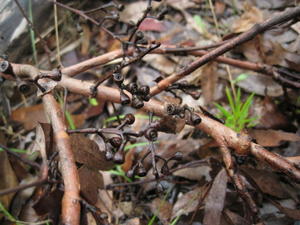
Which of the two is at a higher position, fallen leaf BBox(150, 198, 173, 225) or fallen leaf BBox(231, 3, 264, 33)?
fallen leaf BBox(231, 3, 264, 33)

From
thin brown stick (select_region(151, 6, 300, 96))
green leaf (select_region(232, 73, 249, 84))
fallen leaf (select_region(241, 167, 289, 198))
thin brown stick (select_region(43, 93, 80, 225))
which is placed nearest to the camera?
thin brown stick (select_region(43, 93, 80, 225))

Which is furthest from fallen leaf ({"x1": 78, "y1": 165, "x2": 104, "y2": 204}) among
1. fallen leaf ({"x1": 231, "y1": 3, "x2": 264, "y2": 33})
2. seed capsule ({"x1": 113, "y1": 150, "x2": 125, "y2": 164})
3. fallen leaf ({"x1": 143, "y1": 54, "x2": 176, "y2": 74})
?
fallen leaf ({"x1": 231, "y1": 3, "x2": 264, "y2": 33})

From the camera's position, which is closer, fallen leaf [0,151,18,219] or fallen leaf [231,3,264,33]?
fallen leaf [0,151,18,219]

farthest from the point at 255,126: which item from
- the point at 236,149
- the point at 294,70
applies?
the point at 236,149

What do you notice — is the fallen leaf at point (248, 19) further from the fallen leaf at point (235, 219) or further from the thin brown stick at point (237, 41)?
the fallen leaf at point (235, 219)

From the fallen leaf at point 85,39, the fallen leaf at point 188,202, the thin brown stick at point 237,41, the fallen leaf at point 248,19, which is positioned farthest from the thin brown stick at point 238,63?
the fallen leaf at point 85,39

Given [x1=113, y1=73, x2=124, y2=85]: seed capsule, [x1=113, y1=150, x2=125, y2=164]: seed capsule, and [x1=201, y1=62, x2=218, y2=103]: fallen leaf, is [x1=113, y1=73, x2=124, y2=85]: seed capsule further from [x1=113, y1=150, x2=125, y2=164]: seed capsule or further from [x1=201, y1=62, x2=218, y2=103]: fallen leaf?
[x1=201, y1=62, x2=218, y2=103]: fallen leaf

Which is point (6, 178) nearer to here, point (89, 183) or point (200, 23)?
point (89, 183)
